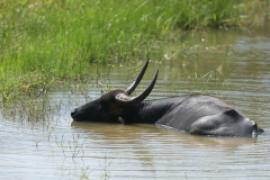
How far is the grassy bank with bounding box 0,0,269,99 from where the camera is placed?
41.2ft

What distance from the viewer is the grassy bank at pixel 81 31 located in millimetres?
12552

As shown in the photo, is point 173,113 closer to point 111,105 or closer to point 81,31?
point 111,105

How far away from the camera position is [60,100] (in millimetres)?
11562

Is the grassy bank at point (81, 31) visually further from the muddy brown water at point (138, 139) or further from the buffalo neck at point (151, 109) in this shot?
the buffalo neck at point (151, 109)

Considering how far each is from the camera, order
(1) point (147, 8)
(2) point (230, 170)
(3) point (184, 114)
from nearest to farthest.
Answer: (2) point (230, 170) → (3) point (184, 114) → (1) point (147, 8)

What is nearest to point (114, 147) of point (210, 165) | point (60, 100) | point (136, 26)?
point (210, 165)

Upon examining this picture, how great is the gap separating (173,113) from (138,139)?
3.37ft

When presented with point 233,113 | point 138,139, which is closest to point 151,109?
point 138,139

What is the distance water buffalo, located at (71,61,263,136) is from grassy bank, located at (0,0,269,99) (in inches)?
36.5

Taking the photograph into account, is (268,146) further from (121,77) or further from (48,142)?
(121,77)

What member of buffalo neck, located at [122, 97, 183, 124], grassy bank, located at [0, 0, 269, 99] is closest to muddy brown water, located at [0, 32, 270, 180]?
buffalo neck, located at [122, 97, 183, 124]

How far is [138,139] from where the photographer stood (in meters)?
10.2

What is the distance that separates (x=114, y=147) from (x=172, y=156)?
72 centimetres

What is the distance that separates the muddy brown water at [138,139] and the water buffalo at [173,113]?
14cm
